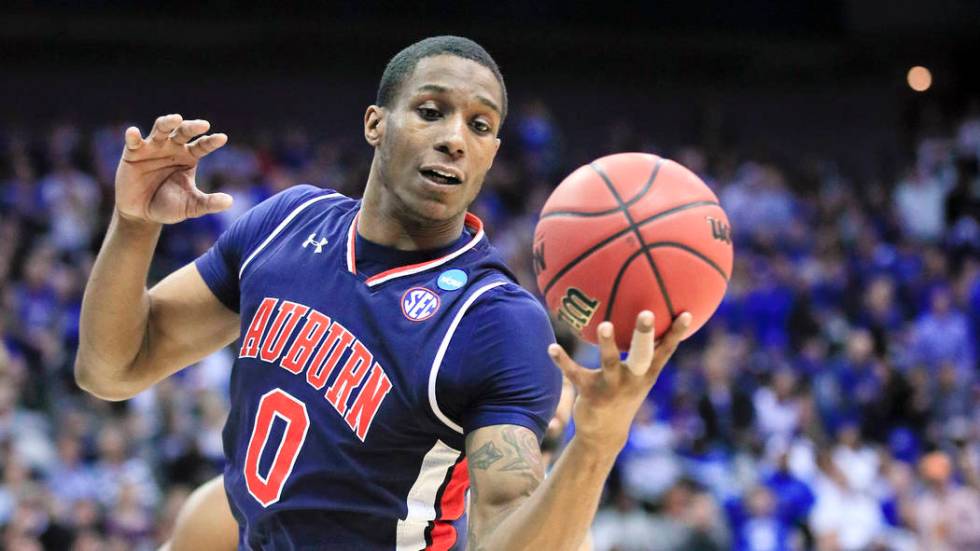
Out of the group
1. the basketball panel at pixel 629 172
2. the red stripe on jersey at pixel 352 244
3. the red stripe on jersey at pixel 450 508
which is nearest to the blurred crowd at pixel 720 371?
the red stripe on jersey at pixel 352 244

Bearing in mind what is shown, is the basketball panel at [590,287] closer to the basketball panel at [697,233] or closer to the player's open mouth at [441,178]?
the basketball panel at [697,233]

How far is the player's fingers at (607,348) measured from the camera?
→ 9.23 feet

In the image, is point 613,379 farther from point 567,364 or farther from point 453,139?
point 453,139

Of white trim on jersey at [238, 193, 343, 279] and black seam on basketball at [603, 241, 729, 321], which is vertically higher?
black seam on basketball at [603, 241, 729, 321]

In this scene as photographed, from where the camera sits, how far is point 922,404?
14008 millimetres

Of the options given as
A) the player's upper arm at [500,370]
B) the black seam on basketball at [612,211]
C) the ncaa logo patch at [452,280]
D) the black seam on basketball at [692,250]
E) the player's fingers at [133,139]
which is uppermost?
the black seam on basketball at [612,211]

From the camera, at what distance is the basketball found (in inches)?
126

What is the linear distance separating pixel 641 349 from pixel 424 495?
1015 millimetres

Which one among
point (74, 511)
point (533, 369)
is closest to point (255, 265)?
point (533, 369)

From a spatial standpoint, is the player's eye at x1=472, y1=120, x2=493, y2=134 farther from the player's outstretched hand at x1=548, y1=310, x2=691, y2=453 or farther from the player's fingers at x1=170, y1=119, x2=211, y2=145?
the player's outstretched hand at x1=548, y1=310, x2=691, y2=453

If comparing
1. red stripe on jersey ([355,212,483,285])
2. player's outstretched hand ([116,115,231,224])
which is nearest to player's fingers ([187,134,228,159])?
player's outstretched hand ([116,115,231,224])

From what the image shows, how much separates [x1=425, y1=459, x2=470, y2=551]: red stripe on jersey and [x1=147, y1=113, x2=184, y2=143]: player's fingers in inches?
47.4

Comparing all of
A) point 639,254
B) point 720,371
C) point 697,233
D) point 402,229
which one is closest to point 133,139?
point 402,229

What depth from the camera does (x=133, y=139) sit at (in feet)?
12.1
